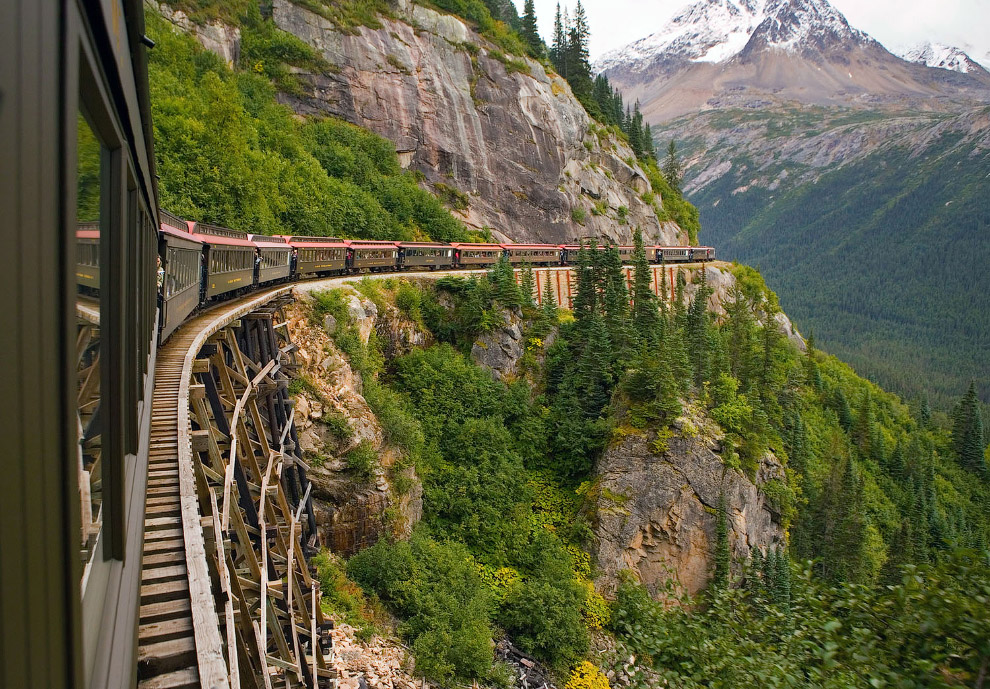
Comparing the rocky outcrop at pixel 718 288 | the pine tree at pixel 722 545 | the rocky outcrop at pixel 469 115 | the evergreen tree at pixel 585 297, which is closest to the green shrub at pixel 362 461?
the pine tree at pixel 722 545

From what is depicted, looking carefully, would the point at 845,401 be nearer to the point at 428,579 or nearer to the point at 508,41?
the point at 508,41

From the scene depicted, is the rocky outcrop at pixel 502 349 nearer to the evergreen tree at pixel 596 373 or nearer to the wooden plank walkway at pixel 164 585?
the evergreen tree at pixel 596 373

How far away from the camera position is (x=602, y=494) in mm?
23391

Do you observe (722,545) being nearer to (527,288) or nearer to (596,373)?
(596,373)

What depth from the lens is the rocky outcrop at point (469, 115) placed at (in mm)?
41188

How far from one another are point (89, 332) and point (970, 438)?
80.1 m

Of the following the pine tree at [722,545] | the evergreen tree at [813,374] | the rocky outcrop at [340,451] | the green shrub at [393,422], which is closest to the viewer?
the rocky outcrop at [340,451]

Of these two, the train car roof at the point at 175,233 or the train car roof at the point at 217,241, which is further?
the train car roof at the point at 217,241

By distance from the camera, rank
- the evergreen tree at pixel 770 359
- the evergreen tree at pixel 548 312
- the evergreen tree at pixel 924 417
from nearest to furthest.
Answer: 1. the evergreen tree at pixel 548 312
2. the evergreen tree at pixel 770 359
3. the evergreen tree at pixel 924 417

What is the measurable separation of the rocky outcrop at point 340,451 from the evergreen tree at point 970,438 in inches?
2685

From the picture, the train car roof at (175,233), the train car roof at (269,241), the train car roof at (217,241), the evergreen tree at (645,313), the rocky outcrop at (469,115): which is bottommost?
the evergreen tree at (645,313)

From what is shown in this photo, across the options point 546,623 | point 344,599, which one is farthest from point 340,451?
point 546,623

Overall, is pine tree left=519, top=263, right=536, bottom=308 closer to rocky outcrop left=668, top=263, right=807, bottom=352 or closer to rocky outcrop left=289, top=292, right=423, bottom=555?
rocky outcrop left=289, top=292, right=423, bottom=555

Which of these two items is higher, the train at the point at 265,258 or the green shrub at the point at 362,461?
the train at the point at 265,258
